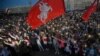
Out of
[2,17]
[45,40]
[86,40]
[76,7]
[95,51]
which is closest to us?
[95,51]

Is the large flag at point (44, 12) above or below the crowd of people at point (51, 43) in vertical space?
above

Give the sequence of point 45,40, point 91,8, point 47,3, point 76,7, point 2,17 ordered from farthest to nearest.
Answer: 1. point 76,7
2. point 2,17
3. point 45,40
4. point 91,8
5. point 47,3

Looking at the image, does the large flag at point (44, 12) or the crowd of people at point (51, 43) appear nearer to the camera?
the large flag at point (44, 12)

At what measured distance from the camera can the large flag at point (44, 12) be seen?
68.8 feet

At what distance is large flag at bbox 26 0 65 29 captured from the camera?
21.0 metres

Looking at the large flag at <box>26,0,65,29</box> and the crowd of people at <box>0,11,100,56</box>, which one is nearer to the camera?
the large flag at <box>26,0,65,29</box>

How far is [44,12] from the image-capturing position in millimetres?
21234

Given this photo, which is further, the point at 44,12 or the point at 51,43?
the point at 51,43

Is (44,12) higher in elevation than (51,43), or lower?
higher

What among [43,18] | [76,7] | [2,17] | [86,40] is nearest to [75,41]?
[86,40]

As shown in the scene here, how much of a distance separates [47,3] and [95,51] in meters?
7.02

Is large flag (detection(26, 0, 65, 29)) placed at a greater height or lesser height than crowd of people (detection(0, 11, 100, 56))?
greater

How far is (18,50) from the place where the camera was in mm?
28016

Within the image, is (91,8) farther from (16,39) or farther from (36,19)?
(16,39)
